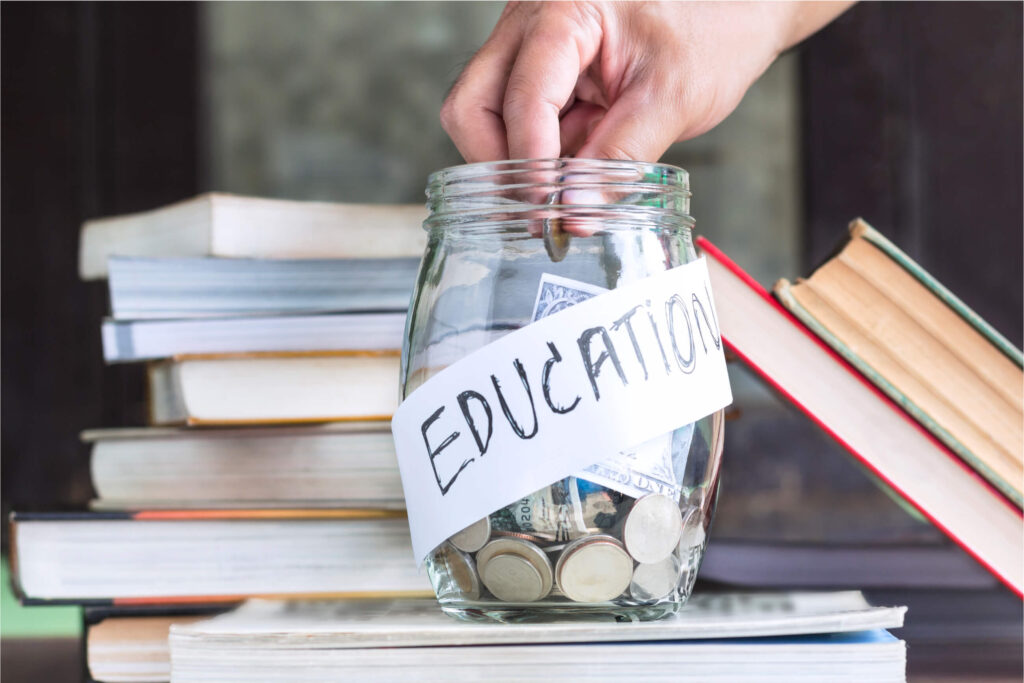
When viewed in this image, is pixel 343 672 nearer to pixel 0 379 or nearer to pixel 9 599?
pixel 9 599

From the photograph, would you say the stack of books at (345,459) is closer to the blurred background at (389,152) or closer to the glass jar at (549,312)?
the glass jar at (549,312)

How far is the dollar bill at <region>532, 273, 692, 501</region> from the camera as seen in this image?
0.47 metres

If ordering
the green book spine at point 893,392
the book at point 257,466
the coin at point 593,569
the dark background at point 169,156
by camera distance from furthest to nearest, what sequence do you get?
the dark background at point 169,156 < the book at point 257,466 < the green book spine at point 893,392 < the coin at point 593,569

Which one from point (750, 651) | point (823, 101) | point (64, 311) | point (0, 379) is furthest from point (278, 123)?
point (750, 651)

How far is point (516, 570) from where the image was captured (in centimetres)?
48

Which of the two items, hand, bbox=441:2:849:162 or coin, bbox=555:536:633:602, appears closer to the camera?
coin, bbox=555:536:633:602

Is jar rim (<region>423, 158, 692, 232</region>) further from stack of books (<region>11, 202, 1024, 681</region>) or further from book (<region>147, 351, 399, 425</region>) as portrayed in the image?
book (<region>147, 351, 399, 425</region>)

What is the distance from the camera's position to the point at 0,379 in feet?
6.36

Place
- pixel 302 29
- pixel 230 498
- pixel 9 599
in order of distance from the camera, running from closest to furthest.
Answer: pixel 230 498, pixel 9 599, pixel 302 29

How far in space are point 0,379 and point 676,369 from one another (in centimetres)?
184

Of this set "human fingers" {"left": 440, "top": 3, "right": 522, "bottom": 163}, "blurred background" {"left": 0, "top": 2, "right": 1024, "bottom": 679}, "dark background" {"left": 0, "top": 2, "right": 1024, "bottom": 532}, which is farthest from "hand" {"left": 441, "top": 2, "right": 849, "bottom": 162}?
"dark background" {"left": 0, "top": 2, "right": 1024, "bottom": 532}

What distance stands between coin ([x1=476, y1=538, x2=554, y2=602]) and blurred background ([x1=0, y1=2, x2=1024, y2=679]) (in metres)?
1.09

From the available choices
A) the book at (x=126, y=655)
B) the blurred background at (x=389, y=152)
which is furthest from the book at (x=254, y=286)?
the blurred background at (x=389, y=152)

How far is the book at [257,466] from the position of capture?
678mm
